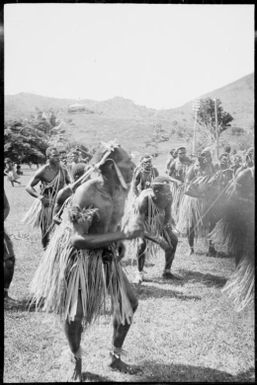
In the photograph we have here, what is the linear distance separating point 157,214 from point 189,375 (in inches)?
→ 96.9

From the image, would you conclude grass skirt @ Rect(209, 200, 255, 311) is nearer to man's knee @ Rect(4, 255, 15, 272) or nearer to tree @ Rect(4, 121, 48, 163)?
man's knee @ Rect(4, 255, 15, 272)

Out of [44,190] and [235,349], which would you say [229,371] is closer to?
[235,349]

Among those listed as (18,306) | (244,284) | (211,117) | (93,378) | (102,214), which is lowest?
(93,378)

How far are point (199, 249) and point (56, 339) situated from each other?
3699 millimetres

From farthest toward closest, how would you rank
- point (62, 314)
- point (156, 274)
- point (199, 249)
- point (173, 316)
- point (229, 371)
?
point (199, 249) < point (156, 274) < point (173, 316) < point (229, 371) < point (62, 314)

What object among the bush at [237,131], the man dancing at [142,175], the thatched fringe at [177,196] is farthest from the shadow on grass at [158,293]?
the bush at [237,131]

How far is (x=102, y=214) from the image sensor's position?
3127 mm

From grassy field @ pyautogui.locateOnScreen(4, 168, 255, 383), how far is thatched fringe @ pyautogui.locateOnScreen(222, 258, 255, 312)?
0.11m

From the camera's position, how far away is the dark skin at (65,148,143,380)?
302 cm

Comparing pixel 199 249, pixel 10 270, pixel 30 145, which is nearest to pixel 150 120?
pixel 30 145

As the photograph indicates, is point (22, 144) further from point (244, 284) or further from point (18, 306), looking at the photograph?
point (244, 284)

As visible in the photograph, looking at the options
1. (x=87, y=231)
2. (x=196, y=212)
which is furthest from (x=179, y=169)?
(x=87, y=231)

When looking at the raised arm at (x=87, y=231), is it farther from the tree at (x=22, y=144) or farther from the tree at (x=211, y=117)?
the tree at (x=22, y=144)

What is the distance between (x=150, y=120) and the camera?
730 inches
